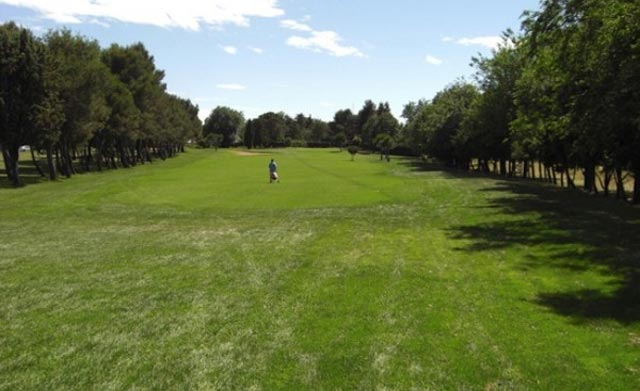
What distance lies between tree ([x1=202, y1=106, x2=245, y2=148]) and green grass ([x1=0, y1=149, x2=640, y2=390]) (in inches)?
6662

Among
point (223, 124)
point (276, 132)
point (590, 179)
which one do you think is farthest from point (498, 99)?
point (223, 124)

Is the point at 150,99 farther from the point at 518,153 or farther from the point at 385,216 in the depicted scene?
the point at 385,216

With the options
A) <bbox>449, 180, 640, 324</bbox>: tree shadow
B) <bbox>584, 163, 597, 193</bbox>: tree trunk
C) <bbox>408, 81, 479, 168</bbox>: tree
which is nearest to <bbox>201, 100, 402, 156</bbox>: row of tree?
<bbox>408, 81, 479, 168</bbox>: tree

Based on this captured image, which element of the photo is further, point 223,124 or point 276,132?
point 223,124

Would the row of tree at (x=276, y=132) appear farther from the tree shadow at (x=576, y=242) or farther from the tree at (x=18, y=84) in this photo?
the tree shadow at (x=576, y=242)

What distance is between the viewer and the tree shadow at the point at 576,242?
11.0 meters

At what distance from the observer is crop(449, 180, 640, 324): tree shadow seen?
11.0 m

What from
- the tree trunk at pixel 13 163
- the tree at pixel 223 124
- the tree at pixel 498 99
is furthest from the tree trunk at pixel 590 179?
the tree at pixel 223 124

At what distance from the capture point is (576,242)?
17328 mm

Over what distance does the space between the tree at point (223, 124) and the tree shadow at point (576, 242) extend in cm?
16804

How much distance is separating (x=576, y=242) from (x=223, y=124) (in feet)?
592

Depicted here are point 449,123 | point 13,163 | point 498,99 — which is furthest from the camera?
point 449,123

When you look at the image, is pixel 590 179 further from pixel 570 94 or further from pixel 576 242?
pixel 576 242

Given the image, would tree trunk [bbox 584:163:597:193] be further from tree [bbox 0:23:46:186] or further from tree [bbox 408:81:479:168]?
tree [bbox 0:23:46:186]
